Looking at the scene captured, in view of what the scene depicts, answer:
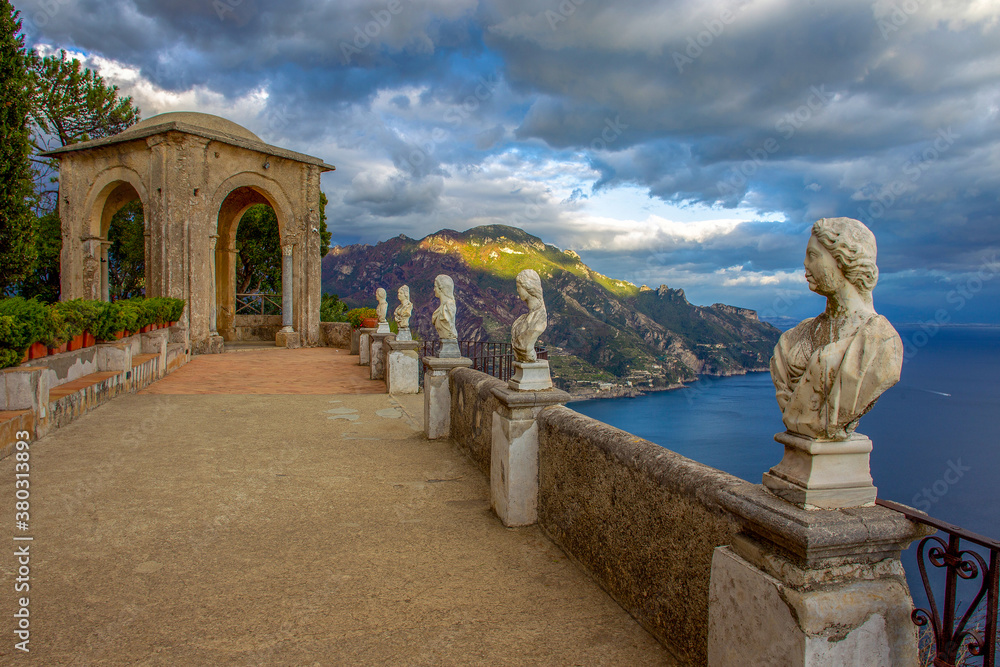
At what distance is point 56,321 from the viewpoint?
665 cm

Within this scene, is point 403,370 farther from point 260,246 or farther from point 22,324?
point 260,246

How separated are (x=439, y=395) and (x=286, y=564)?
10.5 feet

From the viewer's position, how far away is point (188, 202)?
14781 millimetres

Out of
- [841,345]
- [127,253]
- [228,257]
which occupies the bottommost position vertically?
[841,345]

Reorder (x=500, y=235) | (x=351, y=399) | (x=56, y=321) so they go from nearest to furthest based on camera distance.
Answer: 1. (x=56, y=321)
2. (x=351, y=399)
3. (x=500, y=235)

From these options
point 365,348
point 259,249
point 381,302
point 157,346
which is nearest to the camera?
point 157,346

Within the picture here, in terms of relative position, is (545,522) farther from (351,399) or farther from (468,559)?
(351,399)

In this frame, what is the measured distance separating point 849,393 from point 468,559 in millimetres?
2554

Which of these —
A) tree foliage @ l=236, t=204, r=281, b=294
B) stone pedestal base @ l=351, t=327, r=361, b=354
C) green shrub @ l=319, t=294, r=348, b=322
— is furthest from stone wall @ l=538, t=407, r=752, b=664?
tree foliage @ l=236, t=204, r=281, b=294

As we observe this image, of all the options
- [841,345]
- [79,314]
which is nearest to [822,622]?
[841,345]

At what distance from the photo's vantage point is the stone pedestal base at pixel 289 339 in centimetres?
1667

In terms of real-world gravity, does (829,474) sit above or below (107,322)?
below

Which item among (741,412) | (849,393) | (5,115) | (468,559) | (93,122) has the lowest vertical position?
(741,412)

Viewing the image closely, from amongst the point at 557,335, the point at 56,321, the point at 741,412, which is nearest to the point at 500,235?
the point at 557,335
